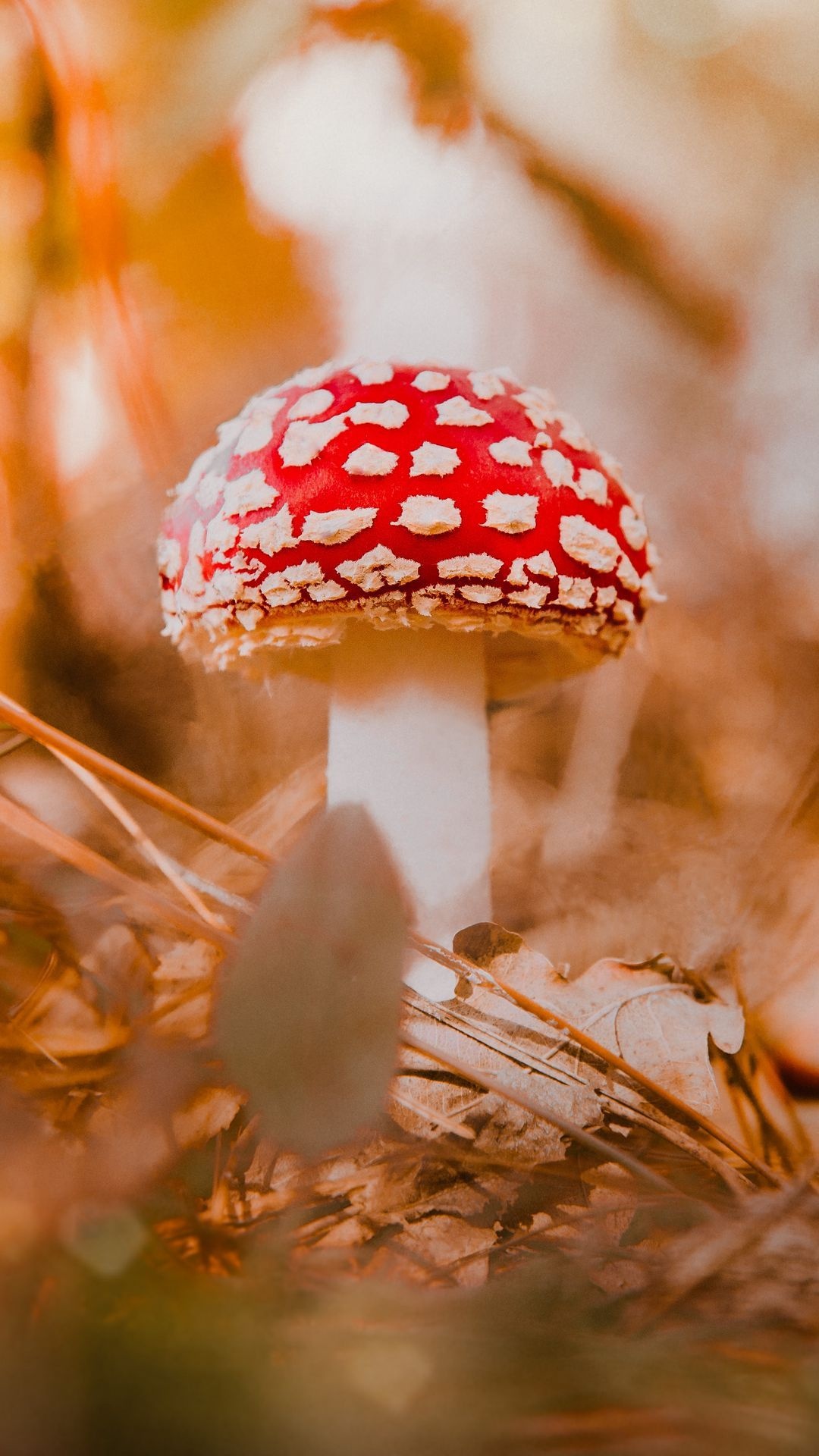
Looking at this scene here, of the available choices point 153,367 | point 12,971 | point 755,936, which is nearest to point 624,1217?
point 12,971

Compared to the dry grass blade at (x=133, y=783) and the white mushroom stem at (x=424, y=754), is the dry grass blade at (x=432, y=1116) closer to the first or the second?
the dry grass blade at (x=133, y=783)

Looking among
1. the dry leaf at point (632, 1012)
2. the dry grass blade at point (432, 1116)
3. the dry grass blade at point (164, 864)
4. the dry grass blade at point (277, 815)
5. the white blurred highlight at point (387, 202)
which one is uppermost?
the white blurred highlight at point (387, 202)

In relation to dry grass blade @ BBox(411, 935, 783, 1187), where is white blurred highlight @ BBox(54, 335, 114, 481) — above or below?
above

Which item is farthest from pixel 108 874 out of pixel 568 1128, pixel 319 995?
pixel 568 1128

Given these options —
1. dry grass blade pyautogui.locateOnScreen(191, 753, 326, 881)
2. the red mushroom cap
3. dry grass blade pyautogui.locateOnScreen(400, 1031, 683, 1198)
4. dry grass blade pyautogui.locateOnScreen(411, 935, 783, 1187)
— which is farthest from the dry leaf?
dry grass blade pyautogui.locateOnScreen(191, 753, 326, 881)

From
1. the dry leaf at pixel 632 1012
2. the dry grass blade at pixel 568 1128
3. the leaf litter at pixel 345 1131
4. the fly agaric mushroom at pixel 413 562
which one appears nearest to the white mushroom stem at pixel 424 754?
the fly agaric mushroom at pixel 413 562

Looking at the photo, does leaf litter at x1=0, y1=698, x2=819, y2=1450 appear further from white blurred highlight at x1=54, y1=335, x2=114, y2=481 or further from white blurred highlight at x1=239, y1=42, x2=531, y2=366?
white blurred highlight at x1=239, y1=42, x2=531, y2=366

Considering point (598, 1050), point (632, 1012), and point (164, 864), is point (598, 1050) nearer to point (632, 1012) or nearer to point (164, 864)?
point (632, 1012)
